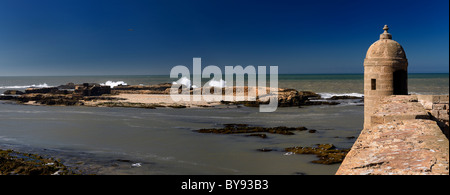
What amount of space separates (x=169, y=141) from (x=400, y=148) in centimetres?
1332

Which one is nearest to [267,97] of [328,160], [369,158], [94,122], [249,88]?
[249,88]

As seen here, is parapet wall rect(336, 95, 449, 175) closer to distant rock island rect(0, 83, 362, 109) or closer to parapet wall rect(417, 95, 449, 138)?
parapet wall rect(417, 95, 449, 138)

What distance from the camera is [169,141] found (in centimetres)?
1773

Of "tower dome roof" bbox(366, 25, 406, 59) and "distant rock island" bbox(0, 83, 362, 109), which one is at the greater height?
"tower dome roof" bbox(366, 25, 406, 59)

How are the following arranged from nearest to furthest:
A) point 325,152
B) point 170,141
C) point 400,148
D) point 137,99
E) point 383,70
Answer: point 400,148 → point 383,70 → point 325,152 → point 170,141 → point 137,99

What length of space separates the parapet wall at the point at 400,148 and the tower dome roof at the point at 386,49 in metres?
4.24

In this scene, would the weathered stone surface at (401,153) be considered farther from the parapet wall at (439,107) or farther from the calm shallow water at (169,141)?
the calm shallow water at (169,141)

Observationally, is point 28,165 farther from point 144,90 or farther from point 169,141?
point 144,90

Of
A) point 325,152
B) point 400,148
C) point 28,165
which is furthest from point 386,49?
point 28,165

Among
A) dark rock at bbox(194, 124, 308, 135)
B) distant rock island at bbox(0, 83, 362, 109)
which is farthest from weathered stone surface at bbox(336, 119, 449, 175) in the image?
distant rock island at bbox(0, 83, 362, 109)

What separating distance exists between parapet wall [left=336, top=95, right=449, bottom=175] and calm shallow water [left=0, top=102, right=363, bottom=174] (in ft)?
15.6

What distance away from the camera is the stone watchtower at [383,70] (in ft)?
41.0

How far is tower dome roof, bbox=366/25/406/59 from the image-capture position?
12523mm

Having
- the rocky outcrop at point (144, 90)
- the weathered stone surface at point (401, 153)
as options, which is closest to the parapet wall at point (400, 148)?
the weathered stone surface at point (401, 153)
